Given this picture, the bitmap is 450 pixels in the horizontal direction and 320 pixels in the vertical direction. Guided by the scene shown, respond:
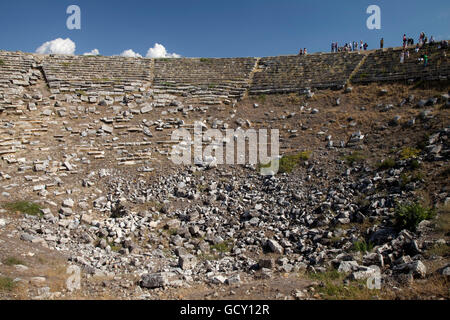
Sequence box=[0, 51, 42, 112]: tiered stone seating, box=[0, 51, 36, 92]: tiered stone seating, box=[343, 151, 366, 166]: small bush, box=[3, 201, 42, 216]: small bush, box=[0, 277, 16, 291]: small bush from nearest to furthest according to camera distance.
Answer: box=[0, 277, 16, 291]: small bush
box=[3, 201, 42, 216]: small bush
box=[343, 151, 366, 166]: small bush
box=[0, 51, 42, 112]: tiered stone seating
box=[0, 51, 36, 92]: tiered stone seating

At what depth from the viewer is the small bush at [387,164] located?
1127 cm

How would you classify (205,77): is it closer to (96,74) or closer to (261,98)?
(261,98)

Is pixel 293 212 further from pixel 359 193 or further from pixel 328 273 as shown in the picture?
pixel 328 273

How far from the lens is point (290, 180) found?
12500 mm

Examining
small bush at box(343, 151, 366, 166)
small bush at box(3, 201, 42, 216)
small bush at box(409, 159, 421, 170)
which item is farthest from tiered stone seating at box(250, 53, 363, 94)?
small bush at box(3, 201, 42, 216)

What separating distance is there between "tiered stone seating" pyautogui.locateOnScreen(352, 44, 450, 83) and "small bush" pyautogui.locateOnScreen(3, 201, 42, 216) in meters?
20.0

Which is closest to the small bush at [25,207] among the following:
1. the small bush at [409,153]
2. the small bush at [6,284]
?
the small bush at [6,284]

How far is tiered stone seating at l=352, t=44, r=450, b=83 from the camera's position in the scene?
18.1 m

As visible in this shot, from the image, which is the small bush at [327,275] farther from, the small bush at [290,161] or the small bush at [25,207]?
the small bush at [25,207]

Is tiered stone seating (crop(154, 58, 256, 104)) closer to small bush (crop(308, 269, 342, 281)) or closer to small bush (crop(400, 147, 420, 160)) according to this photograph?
small bush (crop(400, 147, 420, 160))

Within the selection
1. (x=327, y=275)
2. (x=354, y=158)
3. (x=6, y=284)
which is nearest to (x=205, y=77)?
(x=354, y=158)

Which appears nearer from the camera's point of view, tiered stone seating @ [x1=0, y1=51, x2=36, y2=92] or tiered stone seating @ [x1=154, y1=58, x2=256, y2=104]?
tiered stone seating @ [x1=0, y1=51, x2=36, y2=92]

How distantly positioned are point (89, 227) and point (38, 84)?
1490 centimetres
